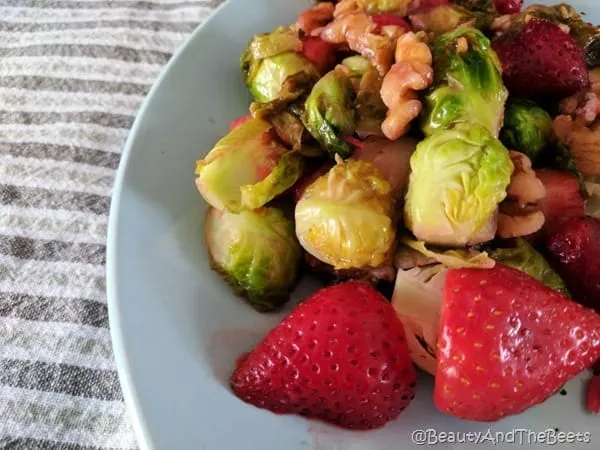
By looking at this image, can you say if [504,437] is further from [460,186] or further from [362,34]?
[362,34]

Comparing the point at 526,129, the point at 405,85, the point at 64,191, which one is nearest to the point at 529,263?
the point at 526,129

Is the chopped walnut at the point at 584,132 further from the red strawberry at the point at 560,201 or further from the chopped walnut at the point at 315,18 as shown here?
the chopped walnut at the point at 315,18

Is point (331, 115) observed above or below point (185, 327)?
above

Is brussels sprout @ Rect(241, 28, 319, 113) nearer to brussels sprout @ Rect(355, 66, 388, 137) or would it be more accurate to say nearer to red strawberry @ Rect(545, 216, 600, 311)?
brussels sprout @ Rect(355, 66, 388, 137)

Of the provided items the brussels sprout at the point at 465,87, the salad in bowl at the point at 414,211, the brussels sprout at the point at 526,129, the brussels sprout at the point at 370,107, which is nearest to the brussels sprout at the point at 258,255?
the salad in bowl at the point at 414,211

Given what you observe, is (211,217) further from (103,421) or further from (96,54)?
(96,54)

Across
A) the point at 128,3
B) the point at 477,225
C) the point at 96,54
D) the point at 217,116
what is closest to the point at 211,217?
the point at 217,116
